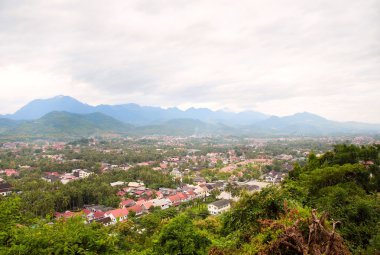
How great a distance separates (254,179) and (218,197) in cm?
1276

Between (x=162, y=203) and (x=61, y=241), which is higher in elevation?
(x=61, y=241)

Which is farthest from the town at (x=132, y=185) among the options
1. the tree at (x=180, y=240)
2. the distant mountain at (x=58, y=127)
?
the distant mountain at (x=58, y=127)

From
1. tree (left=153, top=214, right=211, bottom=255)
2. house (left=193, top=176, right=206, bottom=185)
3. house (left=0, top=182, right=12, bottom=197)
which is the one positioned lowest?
house (left=193, top=176, right=206, bottom=185)

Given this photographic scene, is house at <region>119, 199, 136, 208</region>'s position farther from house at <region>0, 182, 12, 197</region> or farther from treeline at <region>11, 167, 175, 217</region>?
house at <region>0, 182, 12, 197</region>

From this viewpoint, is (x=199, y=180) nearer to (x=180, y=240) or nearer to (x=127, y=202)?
(x=127, y=202)

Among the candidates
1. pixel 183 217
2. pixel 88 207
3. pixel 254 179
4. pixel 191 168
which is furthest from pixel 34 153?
pixel 183 217

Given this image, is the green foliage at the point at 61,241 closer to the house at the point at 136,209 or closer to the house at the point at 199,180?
the house at the point at 136,209

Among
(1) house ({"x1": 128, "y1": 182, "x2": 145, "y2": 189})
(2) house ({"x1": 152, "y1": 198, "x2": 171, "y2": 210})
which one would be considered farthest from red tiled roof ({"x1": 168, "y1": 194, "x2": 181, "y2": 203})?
(1) house ({"x1": 128, "y1": 182, "x2": 145, "y2": 189})

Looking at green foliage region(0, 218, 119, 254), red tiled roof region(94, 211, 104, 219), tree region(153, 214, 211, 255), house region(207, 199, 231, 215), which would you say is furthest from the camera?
house region(207, 199, 231, 215)

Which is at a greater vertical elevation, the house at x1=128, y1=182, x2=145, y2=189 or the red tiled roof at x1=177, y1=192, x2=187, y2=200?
the house at x1=128, y1=182, x2=145, y2=189

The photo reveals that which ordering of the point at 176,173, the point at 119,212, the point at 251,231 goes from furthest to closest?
the point at 176,173 < the point at 119,212 < the point at 251,231

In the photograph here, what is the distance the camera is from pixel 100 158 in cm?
5631

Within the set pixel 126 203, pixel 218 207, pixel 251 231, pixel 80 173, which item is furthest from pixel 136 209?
pixel 251 231

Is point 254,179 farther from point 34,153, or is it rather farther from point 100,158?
point 34,153
